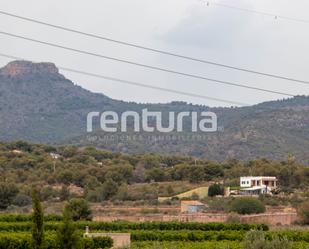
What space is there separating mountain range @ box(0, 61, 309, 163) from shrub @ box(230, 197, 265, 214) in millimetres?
35423

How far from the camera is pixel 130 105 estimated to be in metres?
134

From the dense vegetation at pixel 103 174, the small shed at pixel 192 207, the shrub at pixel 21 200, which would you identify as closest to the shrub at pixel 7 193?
the dense vegetation at pixel 103 174

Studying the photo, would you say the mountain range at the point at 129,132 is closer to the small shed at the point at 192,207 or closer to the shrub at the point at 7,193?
the small shed at the point at 192,207

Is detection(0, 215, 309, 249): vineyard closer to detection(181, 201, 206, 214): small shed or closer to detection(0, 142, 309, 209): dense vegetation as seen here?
detection(181, 201, 206, 214): small shed

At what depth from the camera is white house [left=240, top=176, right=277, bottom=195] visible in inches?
2827

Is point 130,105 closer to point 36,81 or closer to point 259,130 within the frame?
point 36,81

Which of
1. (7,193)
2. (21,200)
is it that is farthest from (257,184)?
(7,193)

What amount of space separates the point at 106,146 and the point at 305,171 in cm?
4362

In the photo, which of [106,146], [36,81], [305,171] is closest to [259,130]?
[106,146]

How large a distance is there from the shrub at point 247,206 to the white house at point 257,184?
29.8ft

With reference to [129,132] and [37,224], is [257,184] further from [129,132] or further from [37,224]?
[37,224]

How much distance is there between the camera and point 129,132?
11162 centimetres

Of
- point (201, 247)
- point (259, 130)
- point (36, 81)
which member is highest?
point (36, 81)

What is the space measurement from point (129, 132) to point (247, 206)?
171ft
